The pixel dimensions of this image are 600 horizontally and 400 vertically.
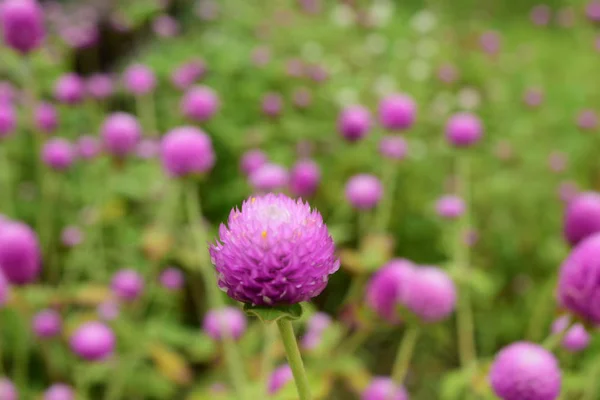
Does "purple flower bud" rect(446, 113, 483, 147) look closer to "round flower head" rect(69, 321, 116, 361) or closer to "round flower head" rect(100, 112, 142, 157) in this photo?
"round flower head" rect(100, 112, 142, 157)

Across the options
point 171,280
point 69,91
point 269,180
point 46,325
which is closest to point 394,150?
point 269,180

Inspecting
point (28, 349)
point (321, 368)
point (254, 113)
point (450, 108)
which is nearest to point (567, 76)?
point (450, 108)

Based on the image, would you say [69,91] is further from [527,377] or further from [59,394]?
[527,377]

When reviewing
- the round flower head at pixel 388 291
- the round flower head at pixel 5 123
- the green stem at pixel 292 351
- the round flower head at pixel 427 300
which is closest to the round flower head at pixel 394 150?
the round flower head at pixel 388 291

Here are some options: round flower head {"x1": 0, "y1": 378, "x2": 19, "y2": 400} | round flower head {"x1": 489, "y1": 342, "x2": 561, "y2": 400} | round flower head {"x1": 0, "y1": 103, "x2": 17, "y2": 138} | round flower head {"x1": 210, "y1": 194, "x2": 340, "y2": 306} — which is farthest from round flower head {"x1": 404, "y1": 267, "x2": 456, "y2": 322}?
round flower head {"x1": 0, "y1": 103, "x2": 17, "y2": 138}

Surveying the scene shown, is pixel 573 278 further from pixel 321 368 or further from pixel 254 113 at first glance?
pixel 254 113

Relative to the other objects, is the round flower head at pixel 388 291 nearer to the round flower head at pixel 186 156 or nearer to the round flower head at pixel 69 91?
the round flower head at pixel 186 156

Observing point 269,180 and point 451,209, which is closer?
point 269,180
